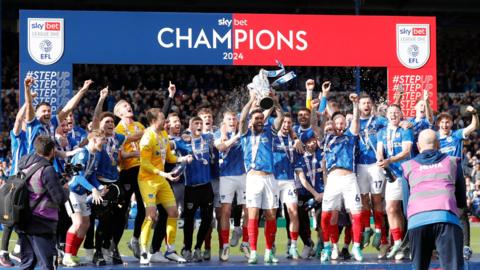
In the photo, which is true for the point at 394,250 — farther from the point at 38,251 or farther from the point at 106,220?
the point at 38,251

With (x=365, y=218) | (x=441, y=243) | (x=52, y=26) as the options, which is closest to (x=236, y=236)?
(x=365, y=218)

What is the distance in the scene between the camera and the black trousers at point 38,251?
920cm

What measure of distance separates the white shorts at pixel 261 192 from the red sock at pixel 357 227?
1.01 m

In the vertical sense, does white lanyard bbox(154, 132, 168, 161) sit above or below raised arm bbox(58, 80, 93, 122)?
below

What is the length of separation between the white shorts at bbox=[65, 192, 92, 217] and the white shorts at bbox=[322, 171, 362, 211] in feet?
9.71

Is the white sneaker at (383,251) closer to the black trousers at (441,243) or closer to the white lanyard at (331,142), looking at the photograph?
the white lanyard at (331,142)

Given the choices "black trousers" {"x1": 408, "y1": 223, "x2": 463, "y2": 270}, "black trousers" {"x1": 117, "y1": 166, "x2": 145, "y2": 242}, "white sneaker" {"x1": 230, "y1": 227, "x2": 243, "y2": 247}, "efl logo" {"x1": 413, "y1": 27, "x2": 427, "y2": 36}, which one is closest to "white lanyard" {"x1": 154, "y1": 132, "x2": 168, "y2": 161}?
"black trousers" {"x1": 117, "y1": 166, "x2": 145, "y2": 242}

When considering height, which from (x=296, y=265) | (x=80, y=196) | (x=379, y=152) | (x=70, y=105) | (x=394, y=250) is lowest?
(x=296, y=265)

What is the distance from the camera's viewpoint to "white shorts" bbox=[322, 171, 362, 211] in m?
11.4

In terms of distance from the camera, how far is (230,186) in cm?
1172

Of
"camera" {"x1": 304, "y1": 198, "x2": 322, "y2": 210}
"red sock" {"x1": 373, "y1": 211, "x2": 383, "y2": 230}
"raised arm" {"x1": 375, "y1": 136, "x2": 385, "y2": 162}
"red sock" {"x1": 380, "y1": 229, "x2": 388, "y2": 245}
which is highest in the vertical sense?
"raised arm" {"x1": 375, "y1": 136, "x2": 385, "y2": 162}

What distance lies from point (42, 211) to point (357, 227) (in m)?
4.10

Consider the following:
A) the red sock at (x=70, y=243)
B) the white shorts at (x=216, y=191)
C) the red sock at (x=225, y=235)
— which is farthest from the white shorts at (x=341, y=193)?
the red sock at (x=70, y=243)

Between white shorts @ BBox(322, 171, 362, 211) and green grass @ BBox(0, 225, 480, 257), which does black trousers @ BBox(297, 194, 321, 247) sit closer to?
white shorts @ BBox(322, 171, 362, 211)
